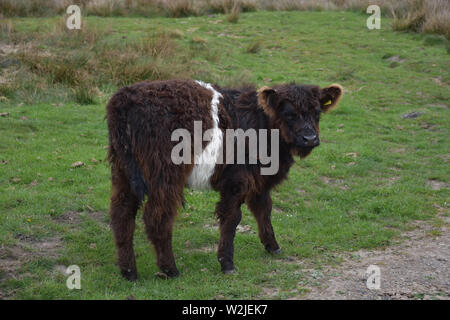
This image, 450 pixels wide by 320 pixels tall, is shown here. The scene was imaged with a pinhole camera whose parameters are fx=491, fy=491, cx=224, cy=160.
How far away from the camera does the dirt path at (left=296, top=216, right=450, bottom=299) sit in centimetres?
479

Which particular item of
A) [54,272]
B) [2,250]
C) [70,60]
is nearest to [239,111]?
[54,272]

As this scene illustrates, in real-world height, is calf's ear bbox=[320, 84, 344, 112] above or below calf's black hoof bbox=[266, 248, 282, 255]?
above

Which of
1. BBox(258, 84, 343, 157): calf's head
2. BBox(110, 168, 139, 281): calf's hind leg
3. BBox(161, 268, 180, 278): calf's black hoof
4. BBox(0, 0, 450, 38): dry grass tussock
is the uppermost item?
BBox(0, 0, 450, 38): dry grass tussock

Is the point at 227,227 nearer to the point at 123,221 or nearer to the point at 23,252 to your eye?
the point at 123,221

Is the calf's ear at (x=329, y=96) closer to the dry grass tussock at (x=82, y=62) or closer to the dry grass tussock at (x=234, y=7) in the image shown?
the dry grass tussock at (x=82, y=62)

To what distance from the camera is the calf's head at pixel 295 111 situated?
17.6 ft

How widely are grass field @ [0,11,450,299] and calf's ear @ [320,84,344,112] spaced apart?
5.71 feet

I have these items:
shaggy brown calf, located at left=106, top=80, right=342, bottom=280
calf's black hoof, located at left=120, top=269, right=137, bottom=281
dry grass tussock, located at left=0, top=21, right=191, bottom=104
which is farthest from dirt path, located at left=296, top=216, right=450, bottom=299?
dry grass tussock, located at left=0, top=21, right=191, bottom=104

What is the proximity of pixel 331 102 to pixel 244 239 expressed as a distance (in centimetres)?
204

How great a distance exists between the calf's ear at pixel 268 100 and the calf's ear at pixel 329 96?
0.66 m

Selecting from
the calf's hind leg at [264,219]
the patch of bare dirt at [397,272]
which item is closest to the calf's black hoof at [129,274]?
the calf's hind leg at [264,219]

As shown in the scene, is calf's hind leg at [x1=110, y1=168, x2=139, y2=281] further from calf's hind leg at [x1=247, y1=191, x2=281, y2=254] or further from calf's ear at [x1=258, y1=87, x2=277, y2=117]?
calf's ear at [x1=258, y1=87, x2=277, y2=117]

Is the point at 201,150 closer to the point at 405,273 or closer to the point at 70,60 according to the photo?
the point at 405,273
